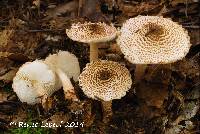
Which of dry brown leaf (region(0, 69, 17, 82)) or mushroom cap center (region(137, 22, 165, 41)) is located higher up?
mushroom cap center (region(137, 22, 165, 41))

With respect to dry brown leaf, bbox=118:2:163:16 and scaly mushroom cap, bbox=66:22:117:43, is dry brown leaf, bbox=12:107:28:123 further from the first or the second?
dry brown leaf, bbox=118:2:163:16

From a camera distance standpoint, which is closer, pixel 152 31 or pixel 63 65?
pixel 152 31

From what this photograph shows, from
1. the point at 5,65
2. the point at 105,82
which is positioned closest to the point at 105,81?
the point at 105,82

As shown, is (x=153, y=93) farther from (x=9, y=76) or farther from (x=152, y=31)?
(x=9, y=76)

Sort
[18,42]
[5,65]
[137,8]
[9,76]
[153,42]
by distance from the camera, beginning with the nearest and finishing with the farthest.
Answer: [153,42] < [9,76] < [5,65] < [18,42] < [137,8]

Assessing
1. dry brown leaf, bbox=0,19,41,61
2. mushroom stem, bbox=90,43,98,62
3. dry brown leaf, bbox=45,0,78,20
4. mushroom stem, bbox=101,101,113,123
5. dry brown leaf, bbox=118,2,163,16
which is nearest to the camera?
mushroom stem, bbox=101,101,113,123

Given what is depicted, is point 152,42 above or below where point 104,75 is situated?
above

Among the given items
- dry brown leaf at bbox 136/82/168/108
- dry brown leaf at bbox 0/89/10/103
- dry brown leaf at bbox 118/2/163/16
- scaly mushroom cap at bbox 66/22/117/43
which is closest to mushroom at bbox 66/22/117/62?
scaly mushroom cap at bbox 66/22/117/43
